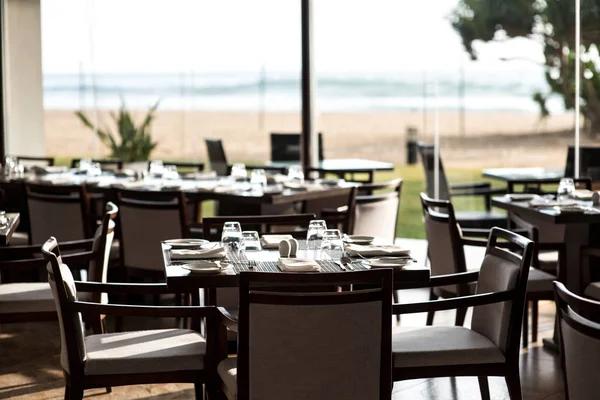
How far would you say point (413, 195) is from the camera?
59.0ft

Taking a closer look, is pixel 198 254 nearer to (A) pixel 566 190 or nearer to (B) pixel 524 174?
(A) pixel 566 190

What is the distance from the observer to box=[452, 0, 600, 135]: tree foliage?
22.8 ft

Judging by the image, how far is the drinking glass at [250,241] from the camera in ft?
12.9

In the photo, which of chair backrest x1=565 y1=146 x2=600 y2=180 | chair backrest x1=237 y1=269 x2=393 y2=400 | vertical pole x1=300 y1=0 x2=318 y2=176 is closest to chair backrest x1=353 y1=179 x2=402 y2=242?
chair backrest x1=565 y1=146 x2=600 y2=180

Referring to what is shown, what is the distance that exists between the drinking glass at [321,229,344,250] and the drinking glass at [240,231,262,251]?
29cm

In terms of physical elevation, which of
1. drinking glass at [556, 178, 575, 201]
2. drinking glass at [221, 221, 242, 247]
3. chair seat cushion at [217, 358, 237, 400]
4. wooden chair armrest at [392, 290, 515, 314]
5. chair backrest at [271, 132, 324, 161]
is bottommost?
chair seat cushion at [217, 358, 237, 400]

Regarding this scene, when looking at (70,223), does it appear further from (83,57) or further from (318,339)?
(83,57)

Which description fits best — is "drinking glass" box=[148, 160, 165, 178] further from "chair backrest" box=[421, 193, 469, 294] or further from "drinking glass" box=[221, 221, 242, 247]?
"drinking glass" box=[221, 221, 242, 247]

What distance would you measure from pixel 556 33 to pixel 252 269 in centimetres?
442

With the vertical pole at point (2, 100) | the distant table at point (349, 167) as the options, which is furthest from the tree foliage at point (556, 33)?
the vertical pole at point (2, 100)

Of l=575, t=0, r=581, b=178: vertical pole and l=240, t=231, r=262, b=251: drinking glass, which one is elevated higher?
l=575, t=0, r=581, b=178: vertical pole

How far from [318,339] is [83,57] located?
8073mm

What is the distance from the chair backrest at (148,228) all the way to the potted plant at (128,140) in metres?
5.01

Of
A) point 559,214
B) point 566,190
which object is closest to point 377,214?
point 566,190
